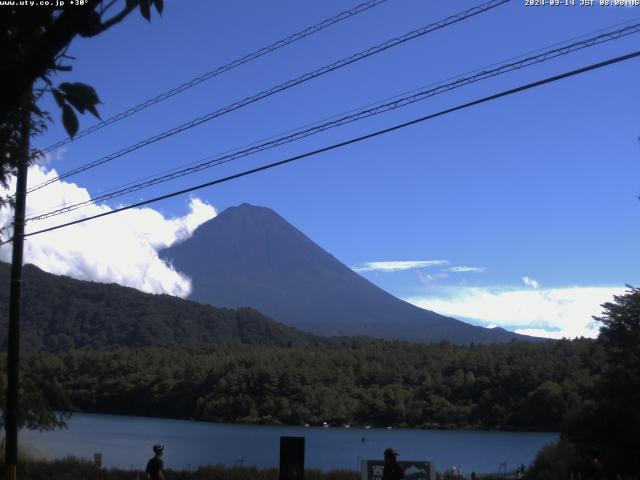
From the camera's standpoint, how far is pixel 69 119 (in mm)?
3150

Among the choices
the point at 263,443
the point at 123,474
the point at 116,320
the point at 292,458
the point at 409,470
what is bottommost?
the point at 263,443

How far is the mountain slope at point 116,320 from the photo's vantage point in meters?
163

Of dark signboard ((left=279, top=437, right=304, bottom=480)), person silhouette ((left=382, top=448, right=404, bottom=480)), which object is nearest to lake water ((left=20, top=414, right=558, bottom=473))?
dark signboard ((left=279, top=437, right=304, bottom=480))

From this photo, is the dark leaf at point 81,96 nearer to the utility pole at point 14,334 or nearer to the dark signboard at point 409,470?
the dark signboard at point 409,470

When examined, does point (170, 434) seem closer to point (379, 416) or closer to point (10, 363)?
point (379, 416)

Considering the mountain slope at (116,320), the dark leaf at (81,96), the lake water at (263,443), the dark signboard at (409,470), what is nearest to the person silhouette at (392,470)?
the dark signboard at (409,470)

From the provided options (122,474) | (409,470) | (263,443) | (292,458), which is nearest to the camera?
(292,458)

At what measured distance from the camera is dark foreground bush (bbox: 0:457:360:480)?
20.0 m

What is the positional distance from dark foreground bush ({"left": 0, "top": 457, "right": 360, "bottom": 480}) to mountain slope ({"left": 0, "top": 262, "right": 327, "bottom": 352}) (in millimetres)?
130096

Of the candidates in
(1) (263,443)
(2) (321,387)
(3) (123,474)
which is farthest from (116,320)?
(3) (123,474)

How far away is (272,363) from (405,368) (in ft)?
63.8

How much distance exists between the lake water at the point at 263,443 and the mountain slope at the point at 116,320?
60.0m

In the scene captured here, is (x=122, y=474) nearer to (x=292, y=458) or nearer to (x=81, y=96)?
(x=292, y=458)

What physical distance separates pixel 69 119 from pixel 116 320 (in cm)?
17730
